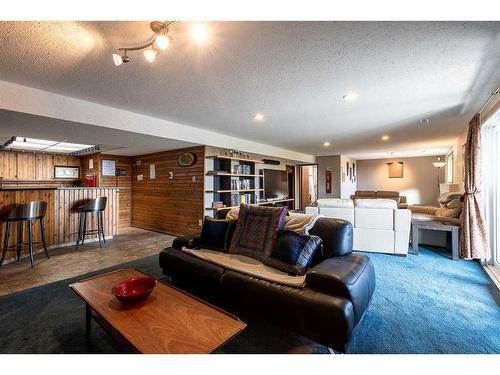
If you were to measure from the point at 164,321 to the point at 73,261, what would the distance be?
3080 mm

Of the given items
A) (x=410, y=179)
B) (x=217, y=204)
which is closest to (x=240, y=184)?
(x=217, y=204)

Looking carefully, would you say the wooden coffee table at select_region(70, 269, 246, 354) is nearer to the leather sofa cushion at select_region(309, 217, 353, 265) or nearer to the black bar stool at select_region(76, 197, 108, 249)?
the leather sofa cushion at select_region(309, 217, 353, 265)

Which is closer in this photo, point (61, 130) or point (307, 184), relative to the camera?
point (61, 130)

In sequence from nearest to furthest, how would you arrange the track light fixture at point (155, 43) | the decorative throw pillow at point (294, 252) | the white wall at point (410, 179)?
the track light fixture at point (155, 43) → the decorative throw pillow at point (294, 252) → the white wall at point (410, 179)

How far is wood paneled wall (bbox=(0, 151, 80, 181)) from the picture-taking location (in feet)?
18.5

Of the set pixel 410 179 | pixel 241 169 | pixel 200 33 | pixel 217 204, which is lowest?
pixel 217 204

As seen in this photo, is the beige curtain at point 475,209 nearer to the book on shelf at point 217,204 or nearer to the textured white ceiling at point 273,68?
the textured white ceiling at point 273,68

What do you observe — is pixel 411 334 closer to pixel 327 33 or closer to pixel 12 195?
pixel 327 33

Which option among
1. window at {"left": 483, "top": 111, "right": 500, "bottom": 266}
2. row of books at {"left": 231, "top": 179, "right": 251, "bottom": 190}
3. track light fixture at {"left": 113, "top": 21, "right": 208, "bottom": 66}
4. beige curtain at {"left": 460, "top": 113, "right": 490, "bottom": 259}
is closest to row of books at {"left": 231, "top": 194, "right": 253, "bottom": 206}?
row of books at {"left": 231, "top": 179, "right": 251, "bottom": 190}

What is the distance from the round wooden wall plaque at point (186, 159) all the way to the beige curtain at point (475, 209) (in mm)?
4635

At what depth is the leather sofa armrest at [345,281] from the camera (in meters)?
1.51

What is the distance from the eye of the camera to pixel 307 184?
9.66 m

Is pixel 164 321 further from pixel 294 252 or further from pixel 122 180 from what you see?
pixel 122 180

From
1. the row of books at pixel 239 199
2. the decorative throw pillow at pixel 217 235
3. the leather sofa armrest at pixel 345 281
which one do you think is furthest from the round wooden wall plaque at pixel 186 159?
the leather sofa armrest at pixel 345 281
